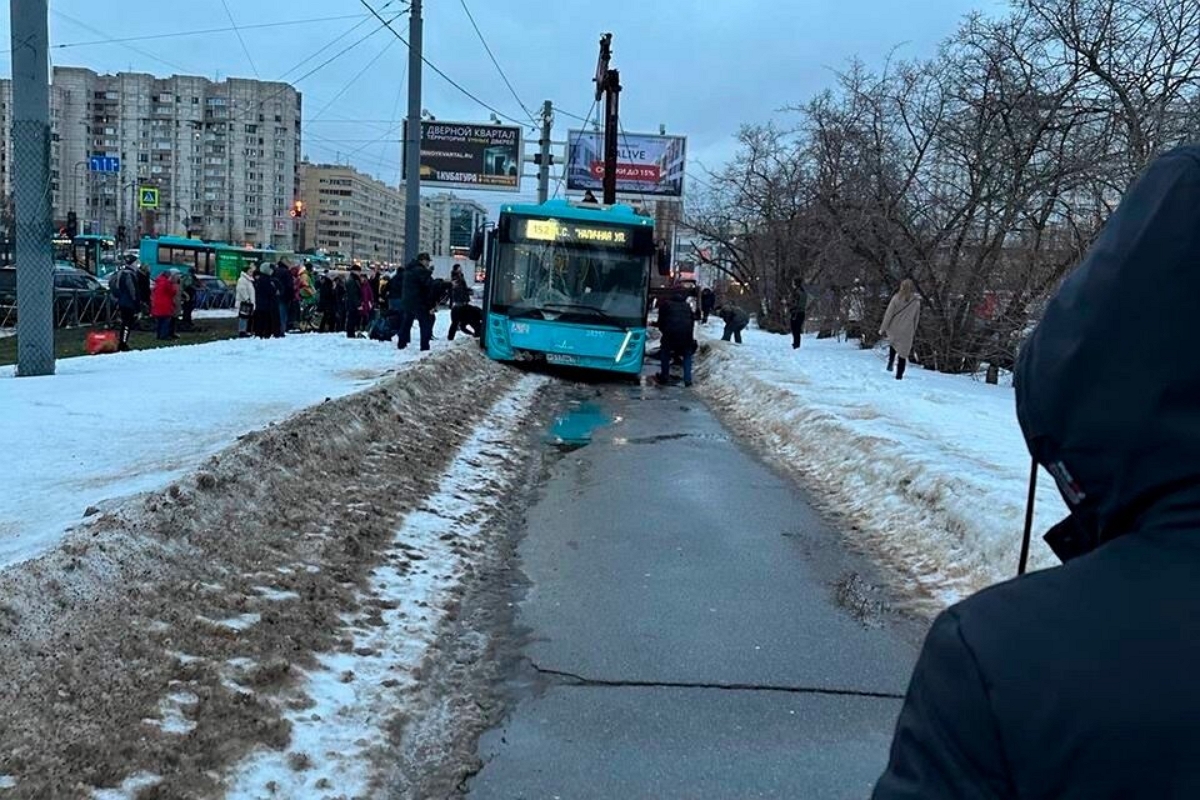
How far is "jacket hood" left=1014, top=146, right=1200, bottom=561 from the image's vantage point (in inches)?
45.6

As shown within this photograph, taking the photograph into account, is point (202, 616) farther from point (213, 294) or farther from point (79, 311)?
point (213, 294)

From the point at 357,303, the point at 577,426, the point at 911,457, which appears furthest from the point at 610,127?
the point at 911,457

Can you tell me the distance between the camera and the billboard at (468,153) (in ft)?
144

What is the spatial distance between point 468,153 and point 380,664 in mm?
41245

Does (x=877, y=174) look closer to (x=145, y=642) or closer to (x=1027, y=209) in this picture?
(x=1027, y=209)

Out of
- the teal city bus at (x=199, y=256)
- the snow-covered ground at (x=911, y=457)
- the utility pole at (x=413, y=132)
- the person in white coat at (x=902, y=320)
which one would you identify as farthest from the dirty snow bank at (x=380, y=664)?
the teal city bus at (x=199, y=256)

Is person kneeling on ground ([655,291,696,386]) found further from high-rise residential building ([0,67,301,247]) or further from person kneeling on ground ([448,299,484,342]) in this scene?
high-rise residential building ([0,67,301,247])

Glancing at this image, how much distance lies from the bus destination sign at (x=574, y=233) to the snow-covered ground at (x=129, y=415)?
3.98 meters

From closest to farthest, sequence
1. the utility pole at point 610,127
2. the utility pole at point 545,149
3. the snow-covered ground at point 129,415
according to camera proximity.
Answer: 1. the snow-covered ground at point 129,415
2. the utility pole at point 610,127
3. the utility pole at point 545,149

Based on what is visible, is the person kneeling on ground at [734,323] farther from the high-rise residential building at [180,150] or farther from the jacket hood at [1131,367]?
the high-rise residential building at [180,150]

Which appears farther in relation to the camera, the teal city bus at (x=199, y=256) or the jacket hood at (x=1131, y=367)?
the teal city bus at (x=199, y=256)

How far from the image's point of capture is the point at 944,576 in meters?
7.21

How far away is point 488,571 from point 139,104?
88877mm

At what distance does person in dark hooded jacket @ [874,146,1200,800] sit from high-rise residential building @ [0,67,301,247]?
268ft
